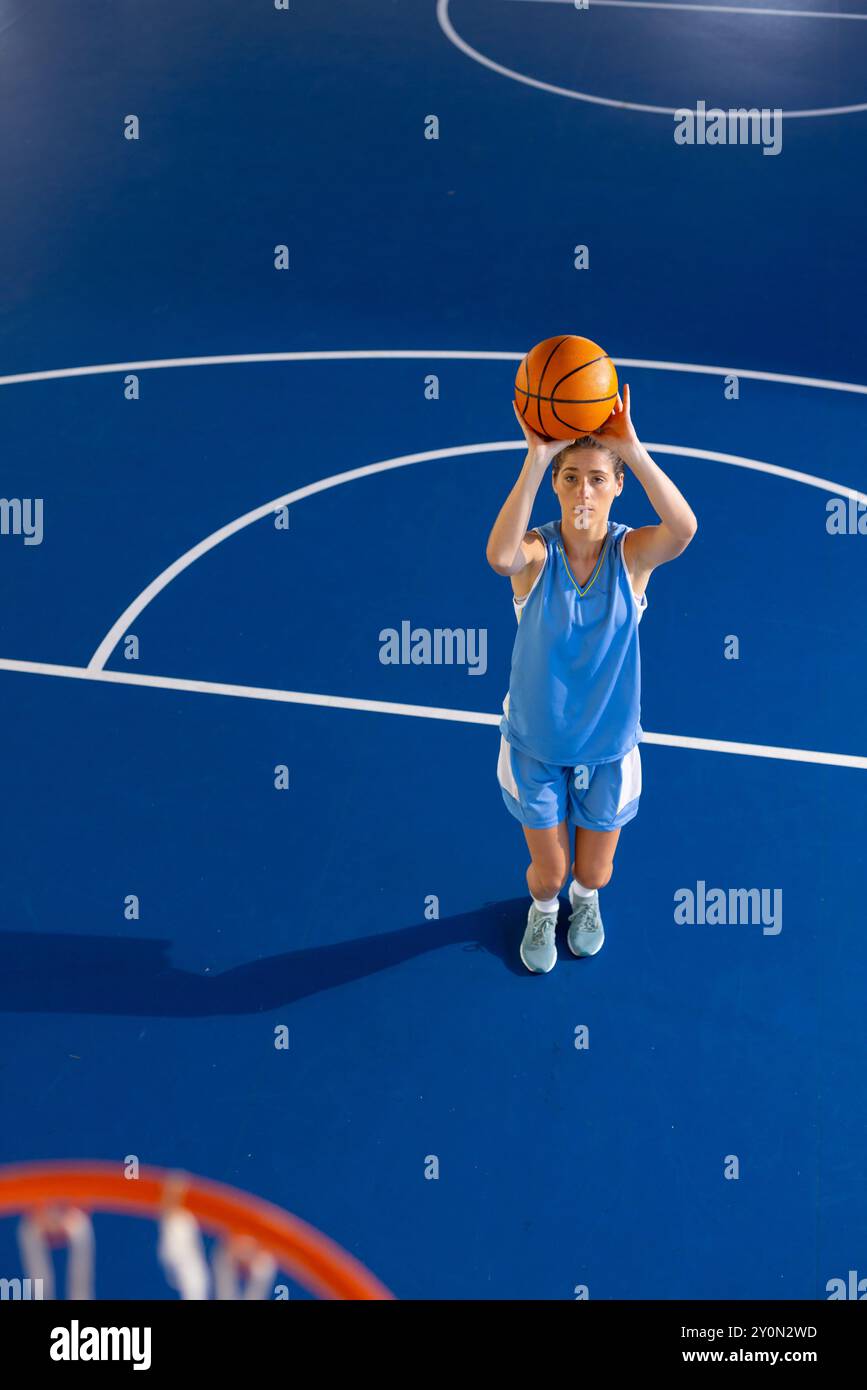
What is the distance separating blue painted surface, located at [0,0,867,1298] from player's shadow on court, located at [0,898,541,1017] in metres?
0.02

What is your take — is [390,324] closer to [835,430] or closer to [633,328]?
[633,328]

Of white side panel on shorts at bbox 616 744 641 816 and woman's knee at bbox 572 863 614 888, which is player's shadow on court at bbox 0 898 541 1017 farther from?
white side panel on shorts at bbox 616 744 641 816

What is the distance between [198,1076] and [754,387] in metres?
4.79

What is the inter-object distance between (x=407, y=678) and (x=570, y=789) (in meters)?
1.59

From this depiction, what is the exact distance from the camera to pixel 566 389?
13.3 feet

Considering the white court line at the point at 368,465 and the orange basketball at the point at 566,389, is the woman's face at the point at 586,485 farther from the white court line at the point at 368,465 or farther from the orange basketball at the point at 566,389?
the white court line at the point at 368,465

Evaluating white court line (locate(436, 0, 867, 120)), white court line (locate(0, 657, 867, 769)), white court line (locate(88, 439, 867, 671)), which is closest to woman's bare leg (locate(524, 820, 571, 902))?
white court line (locate(0, 657, 867, 769))

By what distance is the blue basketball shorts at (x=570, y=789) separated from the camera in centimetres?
458

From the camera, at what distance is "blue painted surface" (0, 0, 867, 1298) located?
4.58 metres

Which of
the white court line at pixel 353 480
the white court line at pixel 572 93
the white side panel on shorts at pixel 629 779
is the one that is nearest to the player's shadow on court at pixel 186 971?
the white side panel on shorts at pixel 629 779

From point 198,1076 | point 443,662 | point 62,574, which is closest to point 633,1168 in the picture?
point 198,1076

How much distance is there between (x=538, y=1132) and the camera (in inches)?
182

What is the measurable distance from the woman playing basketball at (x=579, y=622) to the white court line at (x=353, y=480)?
2441 mm

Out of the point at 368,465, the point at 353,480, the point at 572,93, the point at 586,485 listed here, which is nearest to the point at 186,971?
the point at 586,485
